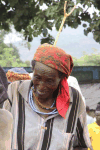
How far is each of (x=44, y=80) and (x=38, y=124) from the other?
410mm

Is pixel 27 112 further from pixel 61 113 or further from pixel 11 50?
pixel 11 50

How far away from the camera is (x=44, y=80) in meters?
1.78

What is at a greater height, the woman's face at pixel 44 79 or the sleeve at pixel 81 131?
the woman's face at pixel 44 79

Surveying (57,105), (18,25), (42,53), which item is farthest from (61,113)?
(18,25)

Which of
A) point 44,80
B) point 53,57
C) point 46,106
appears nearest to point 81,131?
point 46,106

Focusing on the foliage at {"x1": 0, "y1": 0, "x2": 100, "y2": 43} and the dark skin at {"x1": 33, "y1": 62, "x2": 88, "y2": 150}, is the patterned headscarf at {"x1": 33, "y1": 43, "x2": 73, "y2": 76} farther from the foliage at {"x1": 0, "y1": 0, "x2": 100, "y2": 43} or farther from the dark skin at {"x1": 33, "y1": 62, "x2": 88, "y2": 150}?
the foliage at {"x1": 0, "y1": 0, "x2": 100, "y2": 43}

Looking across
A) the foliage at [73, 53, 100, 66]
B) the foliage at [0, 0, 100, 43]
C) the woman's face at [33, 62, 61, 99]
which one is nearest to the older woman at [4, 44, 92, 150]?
the woman's face at [33, 62, 61, 99]

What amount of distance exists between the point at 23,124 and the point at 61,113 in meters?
0.35

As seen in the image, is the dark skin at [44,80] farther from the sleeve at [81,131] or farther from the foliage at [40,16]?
the foliage at [40,16]

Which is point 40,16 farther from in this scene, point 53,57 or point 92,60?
point 92,60

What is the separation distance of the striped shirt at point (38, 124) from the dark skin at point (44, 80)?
22 centimetres

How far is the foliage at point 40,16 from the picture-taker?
512 cm

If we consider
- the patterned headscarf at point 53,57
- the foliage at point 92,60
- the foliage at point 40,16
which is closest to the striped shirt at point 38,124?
the patterned headscarf at point 53,57

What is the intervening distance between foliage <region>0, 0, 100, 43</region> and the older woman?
3.39 m
